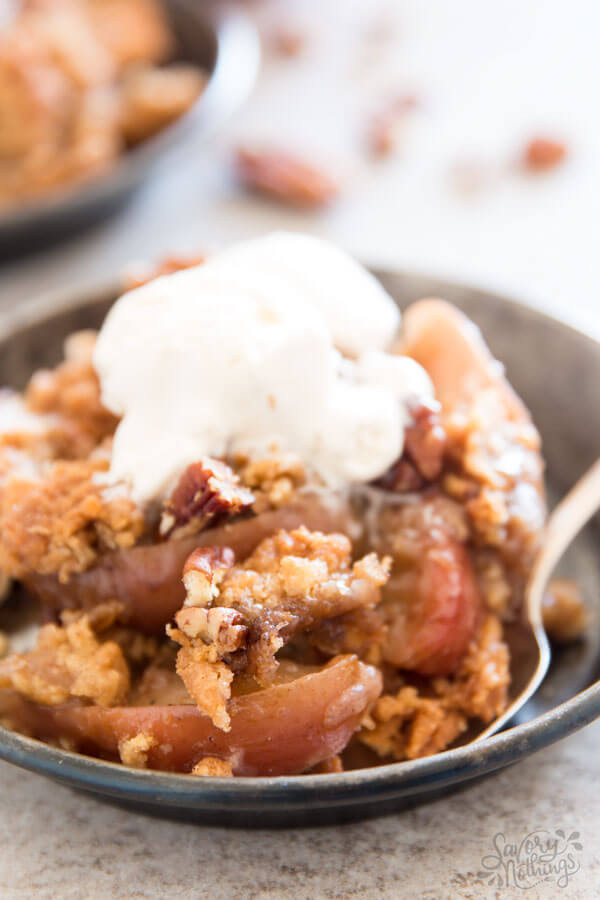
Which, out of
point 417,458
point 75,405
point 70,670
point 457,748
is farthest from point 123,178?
point 457,748

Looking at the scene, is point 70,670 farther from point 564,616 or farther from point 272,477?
point 564,616

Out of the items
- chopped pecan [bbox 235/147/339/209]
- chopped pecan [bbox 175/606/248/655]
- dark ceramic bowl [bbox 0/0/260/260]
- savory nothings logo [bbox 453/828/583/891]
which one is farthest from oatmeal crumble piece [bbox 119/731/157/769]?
chopped pecan [bbox 235/147/339/209]

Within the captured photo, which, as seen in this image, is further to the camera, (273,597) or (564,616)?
(564,616)

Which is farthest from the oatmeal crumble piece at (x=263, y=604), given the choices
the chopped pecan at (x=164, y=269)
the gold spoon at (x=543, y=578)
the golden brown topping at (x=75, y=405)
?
the chopped pecan at (x=164, y=269)

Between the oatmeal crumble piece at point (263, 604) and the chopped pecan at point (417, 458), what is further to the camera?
the chopped pecan at point (417, 458)

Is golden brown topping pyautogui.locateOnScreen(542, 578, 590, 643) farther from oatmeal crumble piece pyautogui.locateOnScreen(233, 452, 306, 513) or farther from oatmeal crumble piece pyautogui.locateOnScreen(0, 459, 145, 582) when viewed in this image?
oatmeal crumble piece pyautogui.locateOnScreen(0, 459, 145, 582)

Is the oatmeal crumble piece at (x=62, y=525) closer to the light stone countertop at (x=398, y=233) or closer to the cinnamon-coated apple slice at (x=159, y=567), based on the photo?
the cinnamon-coated apple slice at (x=159, y=567)

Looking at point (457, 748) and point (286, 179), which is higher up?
point (457, 748)

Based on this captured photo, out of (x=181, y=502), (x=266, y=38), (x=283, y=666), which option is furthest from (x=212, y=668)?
(x=266, y=38)
